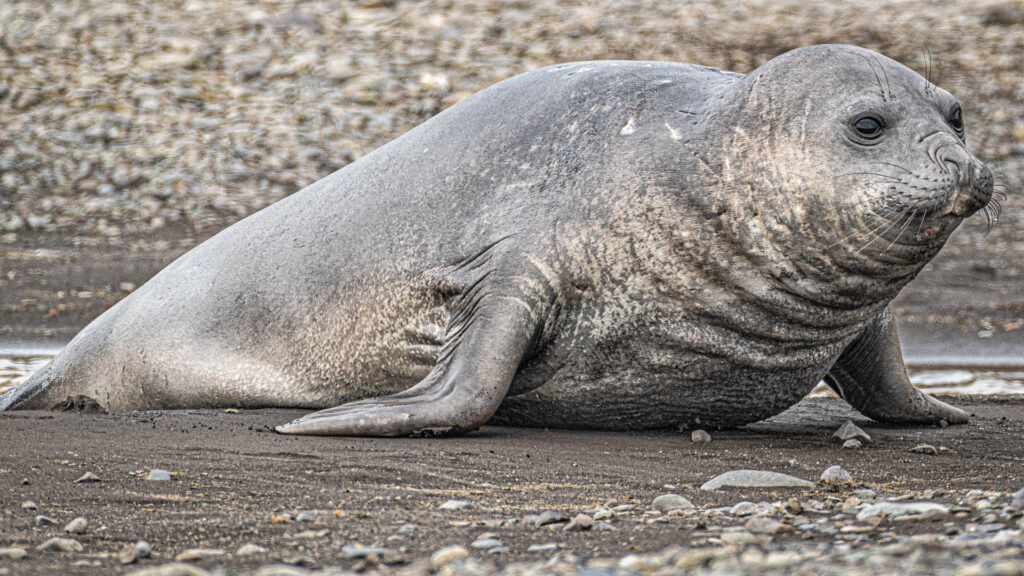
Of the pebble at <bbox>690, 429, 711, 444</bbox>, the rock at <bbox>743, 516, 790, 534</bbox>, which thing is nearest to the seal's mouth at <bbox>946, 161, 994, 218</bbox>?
the pebble at <bbox>690, 429, 711, 444</bbox>

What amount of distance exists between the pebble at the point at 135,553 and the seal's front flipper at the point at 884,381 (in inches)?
129

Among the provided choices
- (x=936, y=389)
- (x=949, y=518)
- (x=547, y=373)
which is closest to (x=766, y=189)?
(x=547, y=373)

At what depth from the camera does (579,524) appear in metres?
2.87

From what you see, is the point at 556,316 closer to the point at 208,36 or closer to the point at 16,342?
the point at 16,342

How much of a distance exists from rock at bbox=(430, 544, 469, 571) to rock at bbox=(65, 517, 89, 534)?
82 centimetres

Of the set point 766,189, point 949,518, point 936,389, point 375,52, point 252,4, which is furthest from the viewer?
point 252,4

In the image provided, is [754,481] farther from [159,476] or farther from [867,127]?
[159,476]

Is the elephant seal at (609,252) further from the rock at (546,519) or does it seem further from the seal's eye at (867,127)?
the rock at (546,519)

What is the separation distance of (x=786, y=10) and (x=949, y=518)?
507 inches

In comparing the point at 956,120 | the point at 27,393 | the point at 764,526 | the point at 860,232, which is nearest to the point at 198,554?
the point at 764,526

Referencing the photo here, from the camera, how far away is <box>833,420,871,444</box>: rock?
463 cm

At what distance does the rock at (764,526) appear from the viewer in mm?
2748

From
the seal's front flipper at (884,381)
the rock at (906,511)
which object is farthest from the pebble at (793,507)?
the seal's front flipper at (884,381)

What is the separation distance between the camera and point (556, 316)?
14.5ft
